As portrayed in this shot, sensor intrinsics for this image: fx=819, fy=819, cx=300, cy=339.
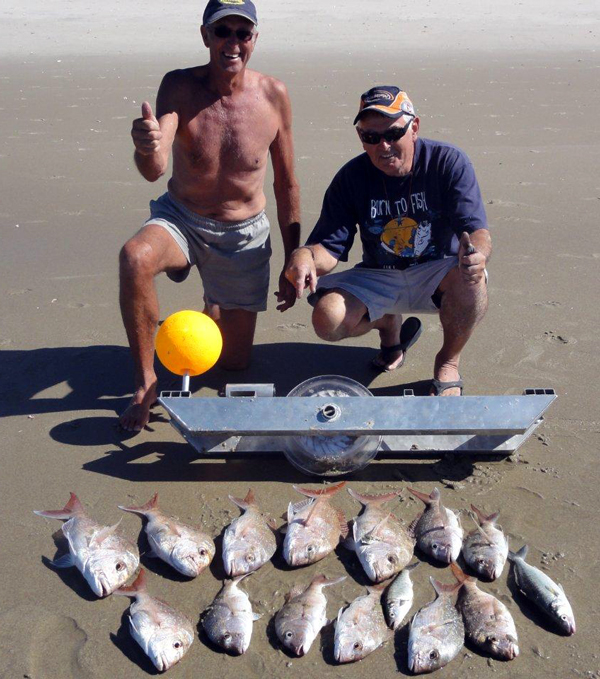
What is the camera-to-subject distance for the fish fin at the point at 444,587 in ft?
10.7

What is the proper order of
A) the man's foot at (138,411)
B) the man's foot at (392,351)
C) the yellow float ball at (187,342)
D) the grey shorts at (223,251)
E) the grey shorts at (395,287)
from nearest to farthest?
the yellow float ball at (187,342) → the man's foot at (138,411) → the grey shorts at (395,287) → the grey shorts at (223,251) → the man's foot at (392,351)

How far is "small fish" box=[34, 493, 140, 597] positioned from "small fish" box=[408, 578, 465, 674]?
47.7 inches

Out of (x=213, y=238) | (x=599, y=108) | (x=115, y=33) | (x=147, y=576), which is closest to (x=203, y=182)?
(x=213, y=238)

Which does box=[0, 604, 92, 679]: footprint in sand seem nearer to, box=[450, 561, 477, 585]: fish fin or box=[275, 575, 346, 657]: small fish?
box=[275, 575, 346, 657]: small fish

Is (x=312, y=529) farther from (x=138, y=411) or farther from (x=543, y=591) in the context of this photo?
(x=138, y=411)

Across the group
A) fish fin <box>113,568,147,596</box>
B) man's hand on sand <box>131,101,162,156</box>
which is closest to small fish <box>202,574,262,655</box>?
fish fin <box>113,568,147,596</box>

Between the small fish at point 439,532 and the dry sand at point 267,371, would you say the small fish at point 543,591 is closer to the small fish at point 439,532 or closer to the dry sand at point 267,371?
the dry sand at point 267,371

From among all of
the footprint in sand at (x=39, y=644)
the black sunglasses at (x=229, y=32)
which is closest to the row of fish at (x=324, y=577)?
the footprint in sand at (x=39, y=644)

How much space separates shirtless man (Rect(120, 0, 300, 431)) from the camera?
4.45 meters

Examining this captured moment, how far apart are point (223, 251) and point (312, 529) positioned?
6.55 feet

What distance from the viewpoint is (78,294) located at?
6133 millimetres

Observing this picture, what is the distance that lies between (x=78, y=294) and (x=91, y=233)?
1.46m

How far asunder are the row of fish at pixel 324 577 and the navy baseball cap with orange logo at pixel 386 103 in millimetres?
1896

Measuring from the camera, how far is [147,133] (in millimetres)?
4141
